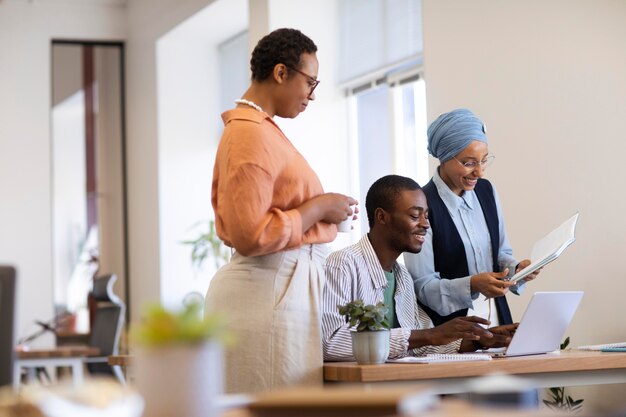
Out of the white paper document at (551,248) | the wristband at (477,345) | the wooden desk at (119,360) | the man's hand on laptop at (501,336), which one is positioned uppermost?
the white paper document at (551,248)

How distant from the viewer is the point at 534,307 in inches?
109

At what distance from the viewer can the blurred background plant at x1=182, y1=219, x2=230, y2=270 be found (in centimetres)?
775

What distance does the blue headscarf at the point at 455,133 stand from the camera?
3271 mm

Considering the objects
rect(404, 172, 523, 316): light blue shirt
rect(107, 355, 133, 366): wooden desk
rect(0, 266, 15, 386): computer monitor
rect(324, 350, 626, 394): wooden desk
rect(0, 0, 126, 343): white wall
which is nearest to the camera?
rect(0, 266, 15, 386): computer monitor

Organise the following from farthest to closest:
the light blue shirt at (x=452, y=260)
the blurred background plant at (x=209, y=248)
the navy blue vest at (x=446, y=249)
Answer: the blurred background plant at (x=209, y=248) < the navy blue vest at (x=446, y=249) < the light blue shirt at (x=452, y=260)

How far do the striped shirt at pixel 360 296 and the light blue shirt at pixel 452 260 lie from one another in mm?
65

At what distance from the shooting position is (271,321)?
2584 millimetres

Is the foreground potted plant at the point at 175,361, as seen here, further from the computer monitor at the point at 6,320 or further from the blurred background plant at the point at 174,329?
the computer monitor at the point at 6,320

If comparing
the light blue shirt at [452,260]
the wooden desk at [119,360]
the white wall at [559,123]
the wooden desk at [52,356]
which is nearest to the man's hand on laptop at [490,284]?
the light blue shirt at [452,260]

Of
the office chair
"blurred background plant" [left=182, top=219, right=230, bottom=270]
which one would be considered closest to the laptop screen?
the office chair

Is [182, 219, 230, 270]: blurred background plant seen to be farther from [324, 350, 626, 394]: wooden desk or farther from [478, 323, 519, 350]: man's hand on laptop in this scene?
[324, 350, 626, 394]: wooden desk

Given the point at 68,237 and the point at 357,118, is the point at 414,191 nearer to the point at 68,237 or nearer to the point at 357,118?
the point at 357,118

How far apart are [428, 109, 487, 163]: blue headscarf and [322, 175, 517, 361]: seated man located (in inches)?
11.1

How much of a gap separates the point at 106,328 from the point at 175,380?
6141 millimetres
